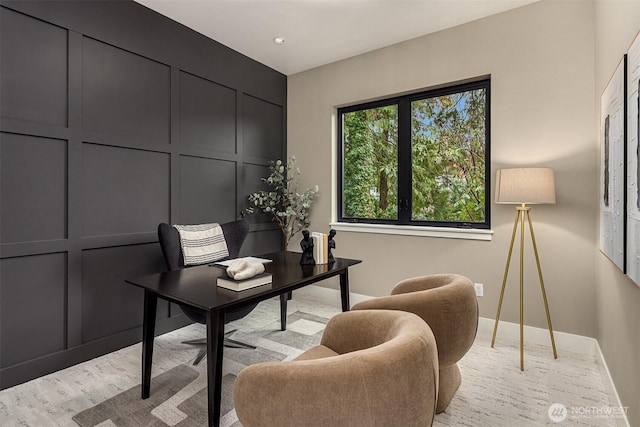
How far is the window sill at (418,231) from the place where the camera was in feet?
10.0

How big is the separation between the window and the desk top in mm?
1350

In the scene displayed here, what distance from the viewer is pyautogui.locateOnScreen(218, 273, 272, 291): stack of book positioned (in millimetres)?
1796

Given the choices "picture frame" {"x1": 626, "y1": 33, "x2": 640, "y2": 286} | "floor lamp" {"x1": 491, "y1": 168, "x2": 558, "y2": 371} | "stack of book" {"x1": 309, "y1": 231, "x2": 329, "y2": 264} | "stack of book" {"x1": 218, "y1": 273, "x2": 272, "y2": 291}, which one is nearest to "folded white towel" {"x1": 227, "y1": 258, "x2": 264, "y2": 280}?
"stack of book" {"x1": 218, "y1": 273, "x2": 272, "y2": 291}

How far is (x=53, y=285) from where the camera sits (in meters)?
2.34

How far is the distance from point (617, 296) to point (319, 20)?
2.95m

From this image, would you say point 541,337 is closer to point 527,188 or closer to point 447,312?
point 527,188

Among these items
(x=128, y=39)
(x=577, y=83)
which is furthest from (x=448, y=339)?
(x=128, y=39)

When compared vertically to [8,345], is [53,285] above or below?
above

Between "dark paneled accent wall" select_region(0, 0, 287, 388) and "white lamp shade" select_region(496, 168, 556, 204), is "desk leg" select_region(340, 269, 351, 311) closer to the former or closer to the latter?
"white lamp shade" select_region(496, 168, 556, 204)

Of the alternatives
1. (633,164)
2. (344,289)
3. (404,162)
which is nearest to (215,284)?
(344,289)

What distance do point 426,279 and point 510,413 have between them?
32.4 inches

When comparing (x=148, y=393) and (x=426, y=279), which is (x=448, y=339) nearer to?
(x=426, y=279)

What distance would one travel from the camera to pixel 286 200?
13.6ft

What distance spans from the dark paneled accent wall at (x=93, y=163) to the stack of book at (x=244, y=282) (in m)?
1.33
